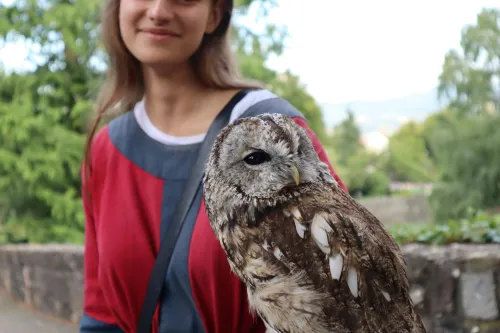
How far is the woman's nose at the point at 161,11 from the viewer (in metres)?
1.37

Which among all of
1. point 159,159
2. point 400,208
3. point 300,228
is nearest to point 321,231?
point 300,228

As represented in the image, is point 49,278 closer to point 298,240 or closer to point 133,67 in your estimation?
point 133,67

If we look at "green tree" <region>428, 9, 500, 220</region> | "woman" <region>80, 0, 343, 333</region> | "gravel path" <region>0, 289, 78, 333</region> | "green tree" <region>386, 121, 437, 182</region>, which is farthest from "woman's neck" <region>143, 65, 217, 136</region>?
"green tree" <region>386, 121, 437, 182</region>

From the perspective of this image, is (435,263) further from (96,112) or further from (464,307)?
(96,112)

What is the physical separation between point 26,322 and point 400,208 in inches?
559

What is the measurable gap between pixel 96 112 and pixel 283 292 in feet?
3.06

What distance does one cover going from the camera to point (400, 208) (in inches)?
655

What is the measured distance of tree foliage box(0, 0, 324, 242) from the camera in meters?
5.34

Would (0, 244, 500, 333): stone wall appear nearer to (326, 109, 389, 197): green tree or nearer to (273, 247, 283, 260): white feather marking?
(273, 247, 283, 260): white feather marking

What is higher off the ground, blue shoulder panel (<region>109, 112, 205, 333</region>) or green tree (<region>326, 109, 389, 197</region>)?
blue shoulder panel (<region>109, 112, 205, 333</region>)

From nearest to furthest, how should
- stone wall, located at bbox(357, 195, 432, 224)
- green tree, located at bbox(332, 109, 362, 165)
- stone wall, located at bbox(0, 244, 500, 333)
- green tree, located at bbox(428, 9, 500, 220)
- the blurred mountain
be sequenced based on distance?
stone wall, located at bbox(0, 244, 500, 333) → stone wall, located at bbox(357, 195, 432, 224) → green tree, located at bbox(428, 9, 500, 220) → the blurred mountain → green tree, located at bbox(332, 109, 362, 165)

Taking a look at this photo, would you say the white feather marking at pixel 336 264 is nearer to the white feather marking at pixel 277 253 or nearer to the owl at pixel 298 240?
the owl at pixel 298 240

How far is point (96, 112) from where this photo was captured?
1.66 meters

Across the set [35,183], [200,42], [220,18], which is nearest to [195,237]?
[200,42]
